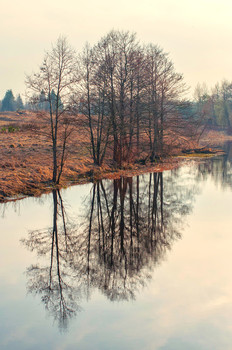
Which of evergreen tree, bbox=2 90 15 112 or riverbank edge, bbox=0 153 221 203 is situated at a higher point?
evergreen tree, bbox=2 90 15 112

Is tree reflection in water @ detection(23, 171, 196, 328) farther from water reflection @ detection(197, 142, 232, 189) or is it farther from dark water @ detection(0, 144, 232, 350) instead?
water reflection @ detection(197, 142, 232, 189)

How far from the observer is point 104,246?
43.7 ft

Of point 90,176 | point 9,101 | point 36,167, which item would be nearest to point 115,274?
point 36,167

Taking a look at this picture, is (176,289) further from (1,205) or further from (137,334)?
(1,205)

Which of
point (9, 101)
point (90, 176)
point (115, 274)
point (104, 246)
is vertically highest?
point (9, 101)

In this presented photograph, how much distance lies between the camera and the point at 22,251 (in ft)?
42.8

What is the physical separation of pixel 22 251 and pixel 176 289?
5.54 meters

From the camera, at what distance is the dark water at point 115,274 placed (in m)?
7.98

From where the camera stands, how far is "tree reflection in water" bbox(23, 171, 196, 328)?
32.9 ft

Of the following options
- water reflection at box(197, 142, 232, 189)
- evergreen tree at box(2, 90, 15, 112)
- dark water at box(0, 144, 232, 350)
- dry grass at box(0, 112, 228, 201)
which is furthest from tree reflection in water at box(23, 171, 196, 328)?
evergreen tree at box(2, 90, 15, 112)

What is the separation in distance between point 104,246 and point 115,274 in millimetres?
2466

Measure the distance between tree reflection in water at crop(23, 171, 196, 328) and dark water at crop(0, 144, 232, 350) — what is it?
0.03m

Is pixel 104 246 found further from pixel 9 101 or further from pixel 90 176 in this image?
pixel 9 101

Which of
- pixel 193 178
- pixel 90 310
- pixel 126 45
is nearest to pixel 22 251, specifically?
pixel 90 310
